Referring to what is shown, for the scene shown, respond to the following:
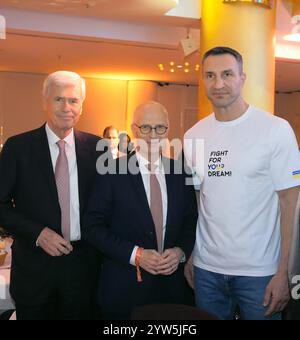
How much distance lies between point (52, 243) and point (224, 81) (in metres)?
1.01

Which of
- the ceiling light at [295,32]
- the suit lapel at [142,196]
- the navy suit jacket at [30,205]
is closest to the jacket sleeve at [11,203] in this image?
the navy suit jacket at [30,205]

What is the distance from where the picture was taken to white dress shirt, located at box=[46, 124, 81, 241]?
2211 mm

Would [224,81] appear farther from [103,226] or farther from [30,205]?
[30,205]

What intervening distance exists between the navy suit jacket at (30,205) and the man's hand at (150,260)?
388 millimetres

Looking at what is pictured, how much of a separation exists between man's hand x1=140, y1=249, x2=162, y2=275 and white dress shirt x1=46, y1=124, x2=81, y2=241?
0.37m

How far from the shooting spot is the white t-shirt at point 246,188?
1.93m

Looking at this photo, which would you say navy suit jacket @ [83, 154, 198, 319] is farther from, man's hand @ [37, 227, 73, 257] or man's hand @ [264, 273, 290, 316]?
man's hand @ [264, 273, 290, 316]

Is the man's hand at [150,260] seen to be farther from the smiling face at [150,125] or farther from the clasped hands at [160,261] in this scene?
the smiling face at [150,125]

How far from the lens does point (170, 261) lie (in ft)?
6.70

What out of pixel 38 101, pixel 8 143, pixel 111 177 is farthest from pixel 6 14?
pixel 38 101

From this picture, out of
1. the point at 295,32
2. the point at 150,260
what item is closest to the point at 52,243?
the point at 150,260

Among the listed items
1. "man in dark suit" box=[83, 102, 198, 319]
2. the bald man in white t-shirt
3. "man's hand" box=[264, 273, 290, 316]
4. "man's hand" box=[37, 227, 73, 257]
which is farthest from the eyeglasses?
"man's hand" box=[264, 273, 290, 316]
